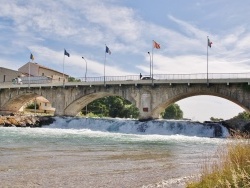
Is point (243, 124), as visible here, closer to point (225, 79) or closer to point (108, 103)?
point (225, 79)

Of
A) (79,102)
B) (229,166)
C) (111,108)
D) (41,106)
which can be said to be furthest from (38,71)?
(229,166)

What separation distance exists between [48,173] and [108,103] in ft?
289

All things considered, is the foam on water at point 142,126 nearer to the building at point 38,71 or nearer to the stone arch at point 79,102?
the stone arch at point 79,102

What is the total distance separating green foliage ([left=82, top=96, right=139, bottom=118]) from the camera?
3738 inches

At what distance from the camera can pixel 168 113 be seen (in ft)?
444

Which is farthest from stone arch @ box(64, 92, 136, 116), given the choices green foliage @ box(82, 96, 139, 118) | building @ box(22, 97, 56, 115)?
green foliage @ box(82, 96, 139, 118)

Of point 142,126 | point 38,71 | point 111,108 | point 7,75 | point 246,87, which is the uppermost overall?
point 38,71

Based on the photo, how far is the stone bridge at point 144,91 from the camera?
45.2m

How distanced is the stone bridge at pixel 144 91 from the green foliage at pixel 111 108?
29121 millimetres

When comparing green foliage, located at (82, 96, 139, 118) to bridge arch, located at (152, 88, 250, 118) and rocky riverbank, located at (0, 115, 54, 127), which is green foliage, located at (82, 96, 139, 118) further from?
bridge arch, located at (152, 88, 250, 118)

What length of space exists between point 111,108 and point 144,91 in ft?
155

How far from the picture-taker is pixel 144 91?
51.6 m

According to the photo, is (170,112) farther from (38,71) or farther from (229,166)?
(229,166)

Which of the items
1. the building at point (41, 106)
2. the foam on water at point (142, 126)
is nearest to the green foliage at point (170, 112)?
the building at point (41, 106)
